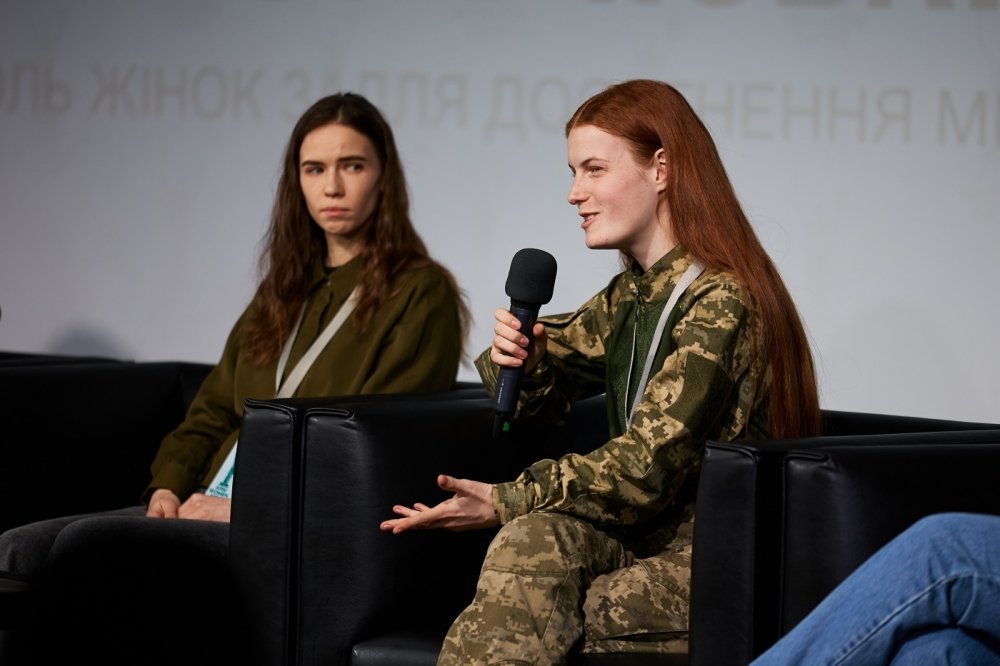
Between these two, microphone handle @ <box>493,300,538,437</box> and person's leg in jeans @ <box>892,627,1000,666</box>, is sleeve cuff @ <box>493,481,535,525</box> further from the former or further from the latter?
person's leg in jeans @ <box>892,627,1000,666</box>

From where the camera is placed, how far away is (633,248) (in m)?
2.33

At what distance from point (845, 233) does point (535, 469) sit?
1.91 metres

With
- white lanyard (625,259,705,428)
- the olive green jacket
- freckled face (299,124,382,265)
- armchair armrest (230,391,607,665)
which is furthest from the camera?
freckled face (299,124,382,265)

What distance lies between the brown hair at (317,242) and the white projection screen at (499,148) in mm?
951

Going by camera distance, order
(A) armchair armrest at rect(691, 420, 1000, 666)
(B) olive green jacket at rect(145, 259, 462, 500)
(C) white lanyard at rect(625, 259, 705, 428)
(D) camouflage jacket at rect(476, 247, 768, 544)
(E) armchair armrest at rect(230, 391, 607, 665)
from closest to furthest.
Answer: (A) armchair armrest at rect(691, 420, 1000, 666)
(D) camouflage jacket at rect(476, 247, 768, 544)
(C) white lanyard at rect(625, 259, 705, 428)
(E) armchair armrest at rect(230, 391, 607, 665)
(B) olive green jacket at rect(145, 259, 462, 500)

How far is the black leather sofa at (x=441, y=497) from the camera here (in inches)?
72.9

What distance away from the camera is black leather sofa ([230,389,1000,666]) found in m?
1.85

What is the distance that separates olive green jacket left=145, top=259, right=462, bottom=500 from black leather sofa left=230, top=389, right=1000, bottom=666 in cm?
26

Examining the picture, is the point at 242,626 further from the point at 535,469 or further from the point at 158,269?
the point at 158,269

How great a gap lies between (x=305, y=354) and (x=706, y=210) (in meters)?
1.09

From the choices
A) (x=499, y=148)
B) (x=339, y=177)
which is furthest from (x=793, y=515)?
(x=499, y=148)

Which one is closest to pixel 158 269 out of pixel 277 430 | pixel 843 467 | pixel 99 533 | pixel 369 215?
pixel 369 215

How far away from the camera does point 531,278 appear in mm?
2219

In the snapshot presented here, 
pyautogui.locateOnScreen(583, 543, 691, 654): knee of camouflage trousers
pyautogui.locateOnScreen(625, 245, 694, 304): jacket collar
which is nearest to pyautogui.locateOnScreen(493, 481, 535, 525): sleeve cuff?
pyautogui.locateOnScreen(583, 543, 691, 654): knee of camouflage trousers
